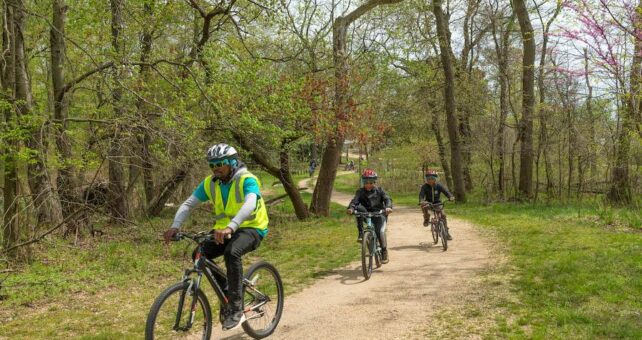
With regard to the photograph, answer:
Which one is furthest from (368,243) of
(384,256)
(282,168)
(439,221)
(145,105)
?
(282,168)

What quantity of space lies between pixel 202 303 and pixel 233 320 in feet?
1.17

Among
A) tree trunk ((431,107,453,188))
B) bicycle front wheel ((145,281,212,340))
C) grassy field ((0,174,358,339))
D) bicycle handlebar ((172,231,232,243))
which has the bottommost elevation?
grassy field ((0,174,358,339))

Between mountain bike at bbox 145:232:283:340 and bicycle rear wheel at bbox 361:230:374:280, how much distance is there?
2.84m

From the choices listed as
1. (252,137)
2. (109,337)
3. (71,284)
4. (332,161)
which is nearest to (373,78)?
Answer: (332,161)

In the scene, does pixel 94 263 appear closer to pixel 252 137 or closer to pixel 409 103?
pixel 252 137

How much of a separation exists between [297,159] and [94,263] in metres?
→ 9.85

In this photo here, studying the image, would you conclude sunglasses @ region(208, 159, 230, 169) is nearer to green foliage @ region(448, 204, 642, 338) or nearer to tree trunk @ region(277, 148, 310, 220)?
green foliage @ region(448, 204, 642, 338)

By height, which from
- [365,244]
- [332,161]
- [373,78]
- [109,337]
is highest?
[373,78]

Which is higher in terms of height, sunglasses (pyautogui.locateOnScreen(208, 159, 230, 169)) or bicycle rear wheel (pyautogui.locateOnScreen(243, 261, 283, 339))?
sunglasses (pyautogui.locateOnScreen(208, 159, 230, 169))

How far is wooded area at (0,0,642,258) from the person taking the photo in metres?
9.83

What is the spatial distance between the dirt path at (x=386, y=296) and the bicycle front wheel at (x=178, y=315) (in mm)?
816

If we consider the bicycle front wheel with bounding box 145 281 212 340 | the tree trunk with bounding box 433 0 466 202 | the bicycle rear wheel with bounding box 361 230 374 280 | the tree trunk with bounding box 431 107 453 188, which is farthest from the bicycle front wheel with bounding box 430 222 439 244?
the tree trunk with bounding box 431 107 453 188

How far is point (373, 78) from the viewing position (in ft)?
61.9

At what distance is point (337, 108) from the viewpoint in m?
17.0
